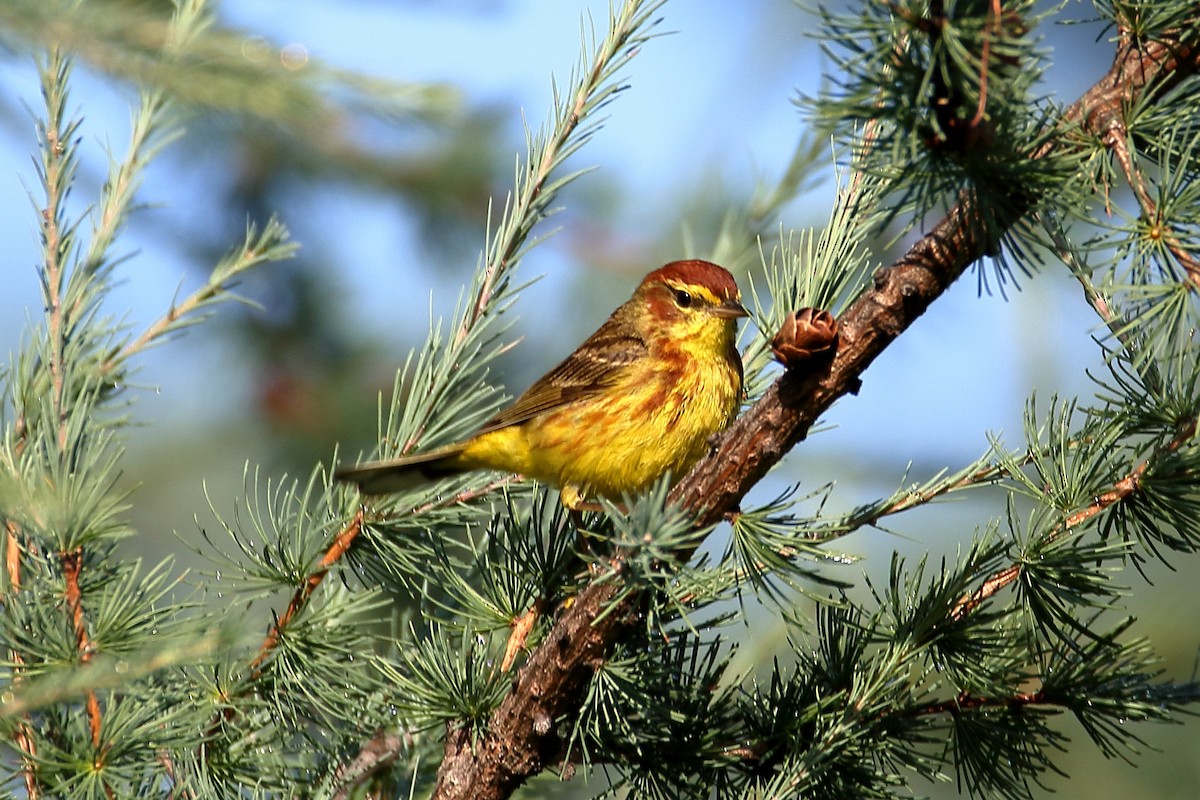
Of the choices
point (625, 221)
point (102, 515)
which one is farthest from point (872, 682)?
point (625, 221)

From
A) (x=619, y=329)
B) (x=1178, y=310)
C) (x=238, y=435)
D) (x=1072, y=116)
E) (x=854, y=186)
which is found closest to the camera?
(x=1178, y=310)

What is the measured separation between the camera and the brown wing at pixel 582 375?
4629 millimetres

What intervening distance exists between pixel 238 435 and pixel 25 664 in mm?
4017

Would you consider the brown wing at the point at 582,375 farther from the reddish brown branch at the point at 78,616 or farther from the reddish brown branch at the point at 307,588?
the reddish brown branch at the point at 78,616

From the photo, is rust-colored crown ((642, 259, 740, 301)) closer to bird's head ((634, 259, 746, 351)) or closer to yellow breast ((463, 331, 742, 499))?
bird's head ((634, 259, 746, 351))

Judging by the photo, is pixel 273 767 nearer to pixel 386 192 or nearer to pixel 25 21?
pixel 25 21

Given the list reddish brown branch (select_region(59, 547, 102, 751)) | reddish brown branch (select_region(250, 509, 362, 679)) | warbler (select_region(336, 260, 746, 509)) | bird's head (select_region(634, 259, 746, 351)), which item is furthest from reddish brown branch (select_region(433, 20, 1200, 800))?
bird's head (select_region(634, 259, 746, 351))

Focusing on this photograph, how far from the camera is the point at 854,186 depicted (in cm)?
298

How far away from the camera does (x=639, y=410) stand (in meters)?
4.32

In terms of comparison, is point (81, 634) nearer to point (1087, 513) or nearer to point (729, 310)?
point (1087, 513)

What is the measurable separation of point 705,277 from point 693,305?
0.38 m

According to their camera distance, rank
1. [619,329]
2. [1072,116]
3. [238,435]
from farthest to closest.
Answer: [238,435], [619,329], [1072,116]

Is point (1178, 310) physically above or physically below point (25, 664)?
above

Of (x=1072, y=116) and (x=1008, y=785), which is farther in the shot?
(x=1008, y=785)
